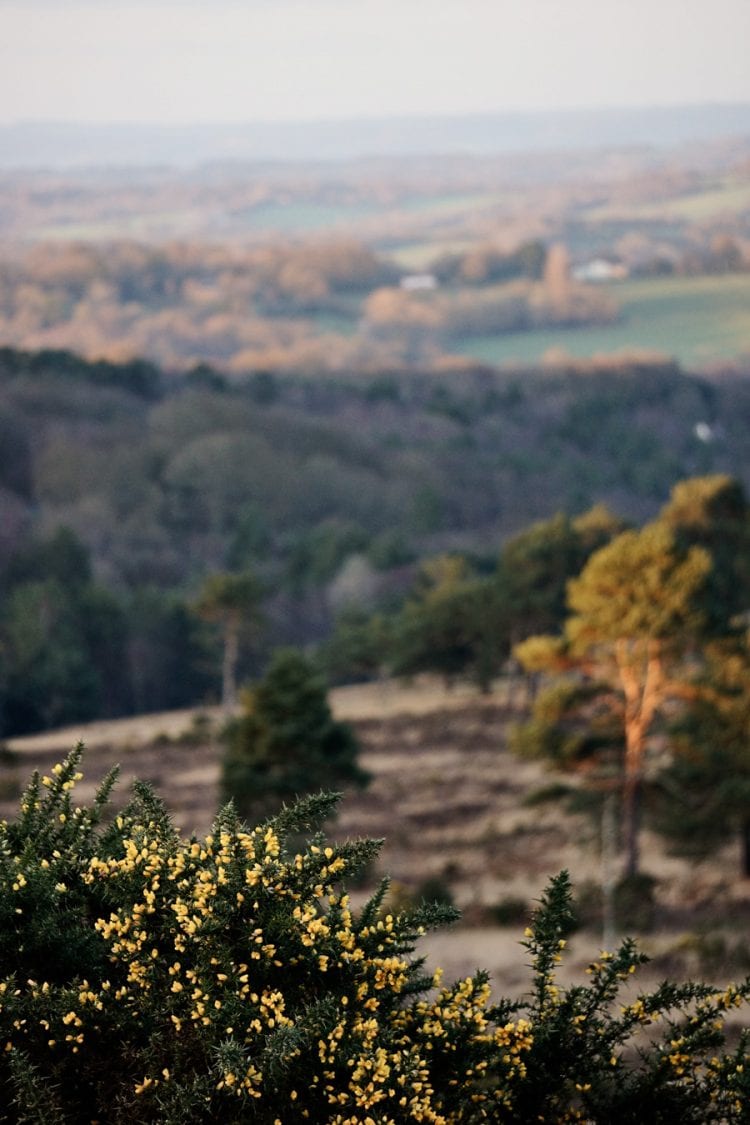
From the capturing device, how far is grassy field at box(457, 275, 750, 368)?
175 m

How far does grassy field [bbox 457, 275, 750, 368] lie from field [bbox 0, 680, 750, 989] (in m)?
130

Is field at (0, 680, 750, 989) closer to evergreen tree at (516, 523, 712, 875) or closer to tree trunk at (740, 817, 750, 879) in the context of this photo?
tree trunk at (740, 817, 750, 879)

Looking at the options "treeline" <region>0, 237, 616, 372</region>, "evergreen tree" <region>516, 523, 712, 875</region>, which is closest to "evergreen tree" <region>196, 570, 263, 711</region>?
"evergreen tree" <region>516, 523, 712, 875</region>

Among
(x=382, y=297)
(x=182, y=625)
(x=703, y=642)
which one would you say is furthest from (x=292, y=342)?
(x=703, y=642)

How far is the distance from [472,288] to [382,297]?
49.1ft

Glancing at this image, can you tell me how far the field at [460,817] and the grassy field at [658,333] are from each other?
13021cm

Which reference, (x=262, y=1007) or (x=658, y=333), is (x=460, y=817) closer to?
(x=262, y=1007)

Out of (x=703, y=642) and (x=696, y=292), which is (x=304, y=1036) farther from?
(x=696, y=292)

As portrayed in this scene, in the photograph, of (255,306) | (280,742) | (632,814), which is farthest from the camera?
(255,306)

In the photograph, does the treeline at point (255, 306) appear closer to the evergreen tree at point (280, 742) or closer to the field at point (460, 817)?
the field at point (460, 817)

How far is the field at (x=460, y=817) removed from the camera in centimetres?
2512

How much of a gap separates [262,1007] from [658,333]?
18096 centimetres

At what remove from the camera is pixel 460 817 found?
33656 millimetres

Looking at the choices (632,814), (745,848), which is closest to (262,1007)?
(632,814)
